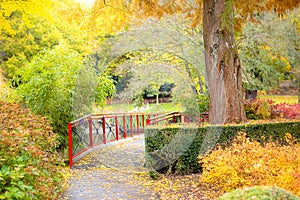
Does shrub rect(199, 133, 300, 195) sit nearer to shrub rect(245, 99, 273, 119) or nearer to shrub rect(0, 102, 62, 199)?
shrub rect(0, 102, 62, 199)

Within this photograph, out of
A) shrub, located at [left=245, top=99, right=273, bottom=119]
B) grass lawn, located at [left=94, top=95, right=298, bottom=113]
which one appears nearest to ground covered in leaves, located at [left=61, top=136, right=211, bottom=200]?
grass lawn, located at [left=94, top=95, right=298, bottom=113]

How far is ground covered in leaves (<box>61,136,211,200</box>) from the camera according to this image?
6476 mm

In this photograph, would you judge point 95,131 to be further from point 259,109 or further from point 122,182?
point 259,109

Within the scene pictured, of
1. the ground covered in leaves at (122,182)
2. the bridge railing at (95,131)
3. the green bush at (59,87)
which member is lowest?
the ground covered in leaves at (122,182)

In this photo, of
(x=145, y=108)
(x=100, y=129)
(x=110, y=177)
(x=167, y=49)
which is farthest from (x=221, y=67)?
(x=145, y=108)

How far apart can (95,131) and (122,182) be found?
3.97 m

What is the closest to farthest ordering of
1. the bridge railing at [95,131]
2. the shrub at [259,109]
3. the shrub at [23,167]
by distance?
the shrub at [23,167] → the bridge railing at [95,131] → the shrub at [259,109]

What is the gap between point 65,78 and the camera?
33.4ft

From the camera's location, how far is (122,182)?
749 centimetres

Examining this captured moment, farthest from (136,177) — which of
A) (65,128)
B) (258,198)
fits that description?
(258,198)

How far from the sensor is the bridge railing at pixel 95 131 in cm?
989

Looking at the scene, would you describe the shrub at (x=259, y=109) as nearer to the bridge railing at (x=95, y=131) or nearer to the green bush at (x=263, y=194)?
the bridge railing at (x=95, y=131)

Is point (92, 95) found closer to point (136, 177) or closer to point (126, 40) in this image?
point (126, 40)

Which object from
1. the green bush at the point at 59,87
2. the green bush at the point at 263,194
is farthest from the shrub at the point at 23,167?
the green bush at the point at 59,87
